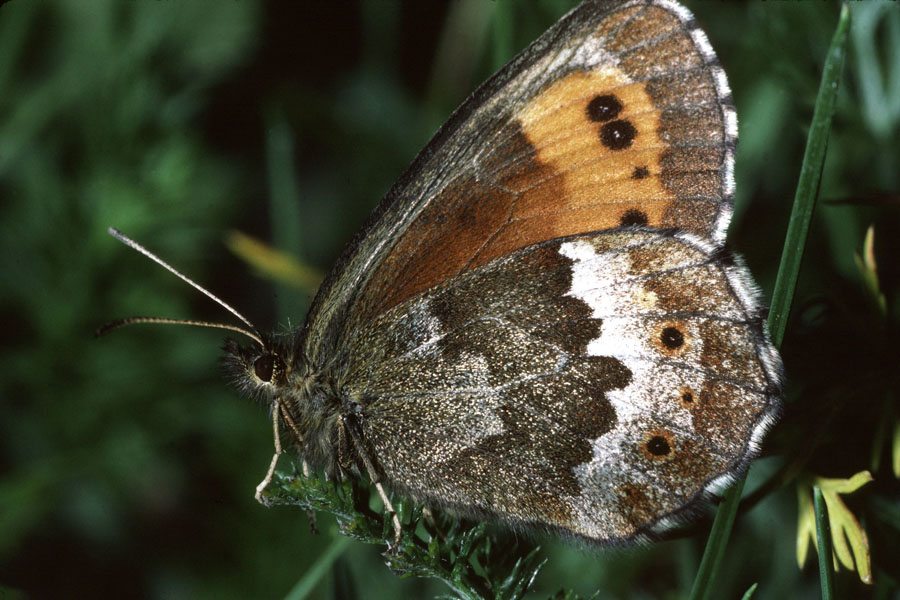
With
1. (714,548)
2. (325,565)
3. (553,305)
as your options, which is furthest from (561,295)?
(325,565)

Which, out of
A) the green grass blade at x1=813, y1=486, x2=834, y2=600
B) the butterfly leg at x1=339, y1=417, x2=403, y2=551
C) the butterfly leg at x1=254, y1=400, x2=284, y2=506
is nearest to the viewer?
the green grass blade at x1=813, y1=486, x2=834, y2=600

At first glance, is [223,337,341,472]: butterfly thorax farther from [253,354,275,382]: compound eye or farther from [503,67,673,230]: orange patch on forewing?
[503,67,673,230]: orange patch on forewing

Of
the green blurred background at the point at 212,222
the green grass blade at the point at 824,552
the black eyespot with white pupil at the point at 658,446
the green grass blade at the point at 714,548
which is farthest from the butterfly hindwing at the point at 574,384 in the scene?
the green blurred background at the point at 212,222

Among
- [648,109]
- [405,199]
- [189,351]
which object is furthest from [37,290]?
[648,109]

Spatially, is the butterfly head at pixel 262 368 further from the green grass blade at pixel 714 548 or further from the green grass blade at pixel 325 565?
the green grass blade at pixel 714 548

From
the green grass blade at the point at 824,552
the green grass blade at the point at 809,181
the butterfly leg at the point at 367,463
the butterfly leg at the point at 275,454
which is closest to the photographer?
the green grass blade at the point at 824,552

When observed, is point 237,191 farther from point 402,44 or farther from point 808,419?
point 808,419

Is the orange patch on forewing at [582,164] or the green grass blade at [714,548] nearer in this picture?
the green grass blade at [714,548]

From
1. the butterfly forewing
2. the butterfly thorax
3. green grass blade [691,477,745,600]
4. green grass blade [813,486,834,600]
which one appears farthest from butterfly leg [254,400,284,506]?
green grass blade [813,486,834,600]
